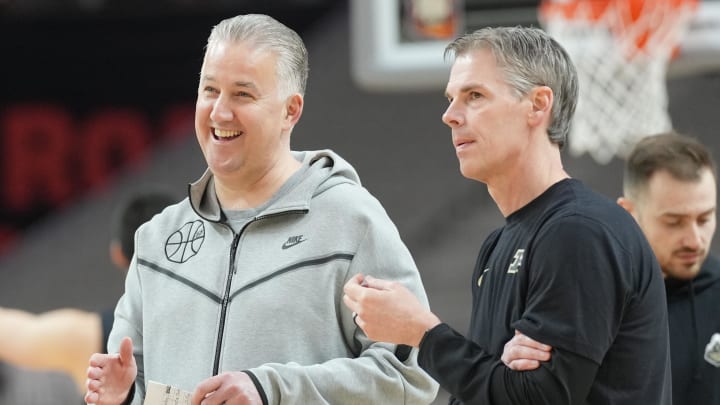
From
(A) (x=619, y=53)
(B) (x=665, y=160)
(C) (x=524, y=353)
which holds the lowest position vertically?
(C) (x=524, y=353)

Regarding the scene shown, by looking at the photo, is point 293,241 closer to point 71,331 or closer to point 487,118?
point 487,118

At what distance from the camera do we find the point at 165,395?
257 centimetres

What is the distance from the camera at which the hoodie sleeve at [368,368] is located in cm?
255

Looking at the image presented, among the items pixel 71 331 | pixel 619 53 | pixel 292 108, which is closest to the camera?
pixel 292 108

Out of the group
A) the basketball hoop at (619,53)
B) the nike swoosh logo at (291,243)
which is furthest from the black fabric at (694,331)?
the basketball hoop at (619,53)

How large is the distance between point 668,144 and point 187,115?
940 centimetres

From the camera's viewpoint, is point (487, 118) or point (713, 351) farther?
point (713, 351)

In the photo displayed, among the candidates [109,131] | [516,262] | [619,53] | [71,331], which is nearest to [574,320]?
[516,262]

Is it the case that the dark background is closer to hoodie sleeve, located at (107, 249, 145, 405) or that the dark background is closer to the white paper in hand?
hoodie sleeve, located at (107, 249, 145, 405)

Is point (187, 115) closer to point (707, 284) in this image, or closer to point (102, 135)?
point (102, 135)

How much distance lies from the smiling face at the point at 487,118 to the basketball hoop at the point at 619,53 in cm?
363

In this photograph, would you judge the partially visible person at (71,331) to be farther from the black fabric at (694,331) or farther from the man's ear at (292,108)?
the black fabric at (694,331)

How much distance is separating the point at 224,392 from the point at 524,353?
2.16 ft

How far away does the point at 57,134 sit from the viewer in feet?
40.4
